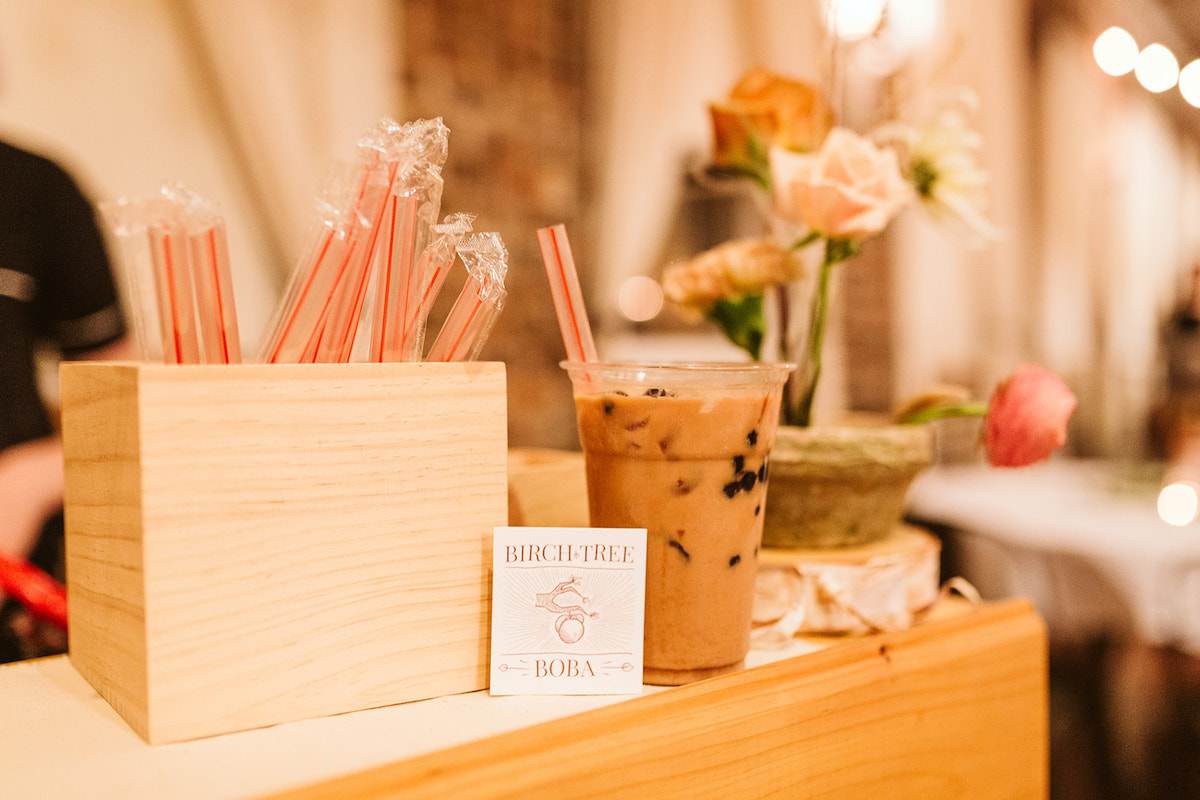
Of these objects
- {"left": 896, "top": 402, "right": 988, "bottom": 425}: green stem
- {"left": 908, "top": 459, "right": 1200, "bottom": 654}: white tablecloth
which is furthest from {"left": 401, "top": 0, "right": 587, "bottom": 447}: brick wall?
{"left": 896, "top": 402, "right": 988, "bottom": 425}: green stem

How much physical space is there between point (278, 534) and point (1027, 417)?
0.65 meters

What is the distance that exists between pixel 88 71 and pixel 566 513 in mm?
1826

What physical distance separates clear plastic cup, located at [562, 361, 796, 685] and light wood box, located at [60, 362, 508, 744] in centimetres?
9

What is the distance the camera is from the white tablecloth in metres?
1.82

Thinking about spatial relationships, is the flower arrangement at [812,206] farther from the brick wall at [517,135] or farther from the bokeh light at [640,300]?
the bokeh light at [640,300]

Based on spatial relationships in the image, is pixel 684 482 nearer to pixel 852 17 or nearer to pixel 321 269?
pixel 321 269

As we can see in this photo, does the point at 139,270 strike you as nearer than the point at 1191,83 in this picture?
Yes

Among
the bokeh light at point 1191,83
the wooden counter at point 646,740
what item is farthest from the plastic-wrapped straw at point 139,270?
the bokeh light at point 1191,83

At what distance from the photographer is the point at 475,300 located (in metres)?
0.64

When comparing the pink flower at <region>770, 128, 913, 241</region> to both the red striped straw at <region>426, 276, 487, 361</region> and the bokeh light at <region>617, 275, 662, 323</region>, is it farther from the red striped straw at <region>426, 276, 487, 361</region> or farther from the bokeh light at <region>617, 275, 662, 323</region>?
the bokeh light at <region>617, 275, 662, 323</region>

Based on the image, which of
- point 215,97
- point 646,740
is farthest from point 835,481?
point 215,97

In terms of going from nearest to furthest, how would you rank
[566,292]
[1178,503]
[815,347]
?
[566,292] → [815,347] → [1178,503]

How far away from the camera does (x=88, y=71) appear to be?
1.96 metres

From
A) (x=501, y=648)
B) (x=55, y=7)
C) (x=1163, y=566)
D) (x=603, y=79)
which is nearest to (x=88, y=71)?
(x=55, y=7)
